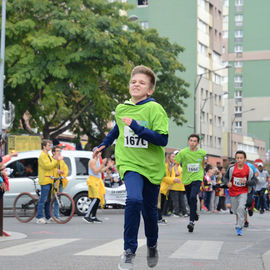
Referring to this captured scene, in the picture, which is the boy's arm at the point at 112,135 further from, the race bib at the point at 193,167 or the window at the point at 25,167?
the window at the point at 25,167

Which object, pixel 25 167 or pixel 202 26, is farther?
pixel 202 26

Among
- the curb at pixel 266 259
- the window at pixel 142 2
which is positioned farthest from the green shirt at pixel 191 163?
the window at pixel 142 2

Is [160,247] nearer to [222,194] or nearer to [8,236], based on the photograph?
[8,236]

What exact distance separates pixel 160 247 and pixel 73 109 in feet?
79.7

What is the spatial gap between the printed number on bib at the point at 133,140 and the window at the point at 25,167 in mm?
13815

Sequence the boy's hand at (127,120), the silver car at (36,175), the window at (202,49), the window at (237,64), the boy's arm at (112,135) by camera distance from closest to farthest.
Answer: the boy's hand at (127,120) → the boy's arm at (112,135) → the silver car at (36,175) → the window at (202,49) → the window at (237,64)

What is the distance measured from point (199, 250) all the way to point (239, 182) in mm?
4114

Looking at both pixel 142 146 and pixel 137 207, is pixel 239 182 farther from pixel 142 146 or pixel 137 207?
pixel 137 207

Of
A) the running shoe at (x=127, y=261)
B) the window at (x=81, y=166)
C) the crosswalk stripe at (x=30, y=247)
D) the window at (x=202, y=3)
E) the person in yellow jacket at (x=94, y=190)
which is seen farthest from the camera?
the window at (x=202, y=3)

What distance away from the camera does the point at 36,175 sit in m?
20.5

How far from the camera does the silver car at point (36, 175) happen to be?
20266mm

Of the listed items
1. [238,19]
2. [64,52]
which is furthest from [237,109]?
[64,52]

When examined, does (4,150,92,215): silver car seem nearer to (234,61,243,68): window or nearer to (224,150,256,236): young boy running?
(224,150,256,236): young boy running

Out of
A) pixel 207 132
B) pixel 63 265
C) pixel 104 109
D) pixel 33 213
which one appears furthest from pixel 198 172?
pixel 207 132
